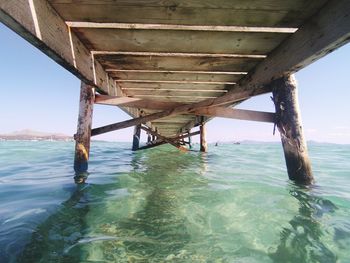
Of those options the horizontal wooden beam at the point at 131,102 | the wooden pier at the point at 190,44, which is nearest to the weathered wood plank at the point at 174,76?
the wooden pier at the point at 190,44

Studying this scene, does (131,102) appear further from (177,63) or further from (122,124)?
(177,63)

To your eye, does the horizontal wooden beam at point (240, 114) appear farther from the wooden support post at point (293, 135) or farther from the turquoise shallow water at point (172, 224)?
the turquoise shallow water at point (172, 224)

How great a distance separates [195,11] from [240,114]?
1994 mm

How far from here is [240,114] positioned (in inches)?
157

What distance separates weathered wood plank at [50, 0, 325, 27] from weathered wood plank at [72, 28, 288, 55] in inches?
13.0

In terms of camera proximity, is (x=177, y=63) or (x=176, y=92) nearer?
(x=177, y=63)

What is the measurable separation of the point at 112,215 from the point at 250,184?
8.08 ft

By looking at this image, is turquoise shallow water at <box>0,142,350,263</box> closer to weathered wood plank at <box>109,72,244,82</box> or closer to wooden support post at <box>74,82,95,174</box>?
wooden support post at <box>74,82,95,174</box>

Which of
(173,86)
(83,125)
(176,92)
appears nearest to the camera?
(83,125)

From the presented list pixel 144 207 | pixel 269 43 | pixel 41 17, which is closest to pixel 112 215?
pixel 144 207

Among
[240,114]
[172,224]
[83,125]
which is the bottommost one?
[172,224]

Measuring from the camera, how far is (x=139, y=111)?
9.10m

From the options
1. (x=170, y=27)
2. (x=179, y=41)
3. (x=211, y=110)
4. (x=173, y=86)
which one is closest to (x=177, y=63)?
(x=179, y=41)

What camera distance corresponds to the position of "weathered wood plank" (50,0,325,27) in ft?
7.65
